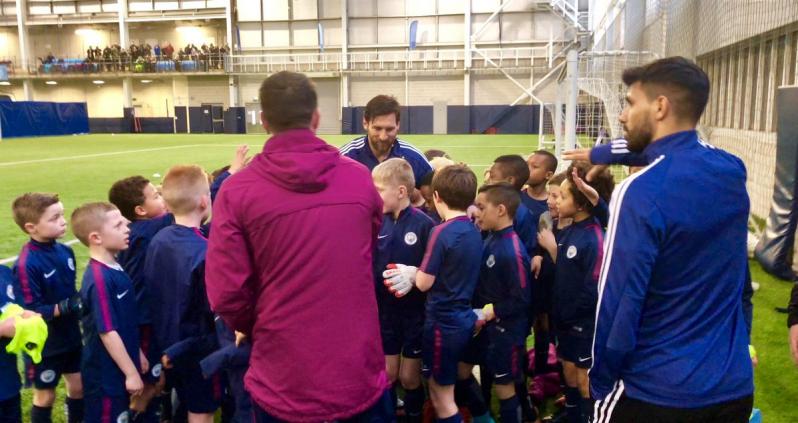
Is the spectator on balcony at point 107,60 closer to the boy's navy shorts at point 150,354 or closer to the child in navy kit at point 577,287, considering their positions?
the boy's navy shorts at point 150,354

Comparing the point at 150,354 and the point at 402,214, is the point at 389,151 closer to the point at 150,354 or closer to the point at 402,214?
the point at 402,214

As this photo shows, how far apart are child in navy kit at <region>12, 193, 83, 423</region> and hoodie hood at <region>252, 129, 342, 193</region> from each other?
6.46 feet

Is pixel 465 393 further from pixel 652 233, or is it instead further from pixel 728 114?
pixel 728 114

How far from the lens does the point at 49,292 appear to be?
354cm

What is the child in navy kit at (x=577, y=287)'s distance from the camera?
352 cm

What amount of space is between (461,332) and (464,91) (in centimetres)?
3856

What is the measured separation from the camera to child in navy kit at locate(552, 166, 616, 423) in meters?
3.52

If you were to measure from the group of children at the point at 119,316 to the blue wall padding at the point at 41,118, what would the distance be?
34.8 m

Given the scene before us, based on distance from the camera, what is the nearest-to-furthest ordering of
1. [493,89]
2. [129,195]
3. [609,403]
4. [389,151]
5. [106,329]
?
[609,403]
[106,329]
[129,195]
[389,151]
[493,89]

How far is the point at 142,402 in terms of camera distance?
3.38 metres

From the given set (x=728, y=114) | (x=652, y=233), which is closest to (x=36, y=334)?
A: (x=652, y=233)

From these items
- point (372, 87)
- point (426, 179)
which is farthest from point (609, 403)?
point (372, 87)

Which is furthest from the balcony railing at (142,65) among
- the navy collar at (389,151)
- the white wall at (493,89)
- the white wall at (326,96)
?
the navy collar at (389,151)

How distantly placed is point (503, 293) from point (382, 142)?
1.59 m
